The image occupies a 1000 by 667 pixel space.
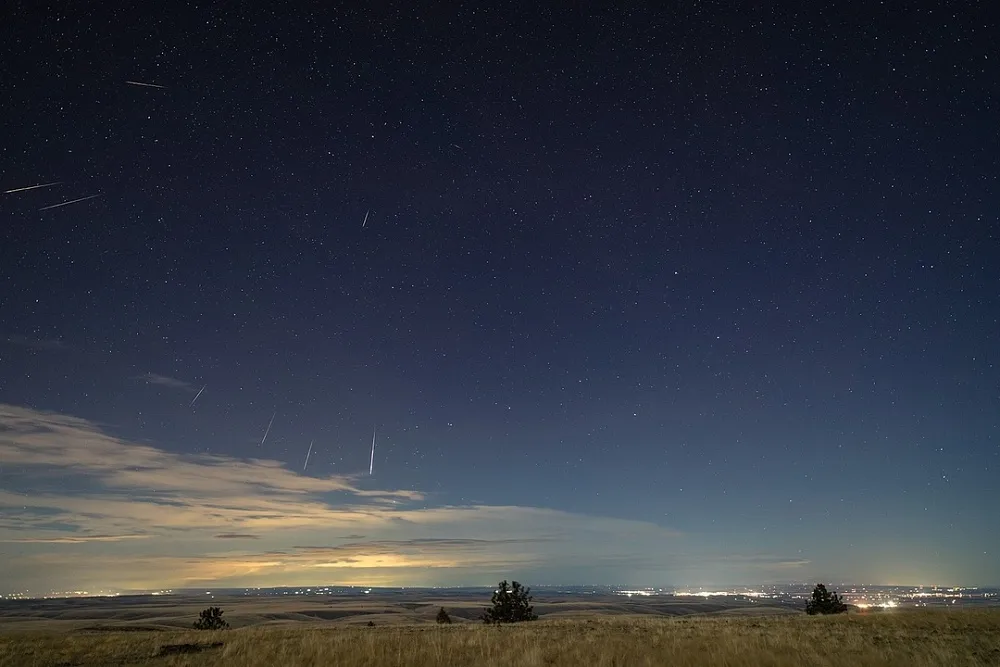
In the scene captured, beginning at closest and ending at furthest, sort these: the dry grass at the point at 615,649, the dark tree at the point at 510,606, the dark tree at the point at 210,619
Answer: the dry grass at the point at 615,649 → the dark tree at the point at 510,606 → the dark tree at the point at 210,619

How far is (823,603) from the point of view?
38938mm

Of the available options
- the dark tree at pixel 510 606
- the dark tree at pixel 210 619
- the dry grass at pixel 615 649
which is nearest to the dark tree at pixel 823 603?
the dark tree at pixel 510 606

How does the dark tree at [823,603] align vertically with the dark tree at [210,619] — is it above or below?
above

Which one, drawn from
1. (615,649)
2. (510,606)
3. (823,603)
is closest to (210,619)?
(510,606)

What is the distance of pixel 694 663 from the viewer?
10.8m

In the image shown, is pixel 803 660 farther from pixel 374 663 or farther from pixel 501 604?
pixel 501 604

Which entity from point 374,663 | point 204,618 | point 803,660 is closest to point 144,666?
point 374,663

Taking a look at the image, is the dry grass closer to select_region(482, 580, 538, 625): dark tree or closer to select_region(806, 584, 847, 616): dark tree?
select_region(482, 580, 538, 625): dark tree

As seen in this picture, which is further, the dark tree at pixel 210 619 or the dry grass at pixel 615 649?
the dark tree at pixel 210 619

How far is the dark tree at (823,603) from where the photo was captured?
38.2m

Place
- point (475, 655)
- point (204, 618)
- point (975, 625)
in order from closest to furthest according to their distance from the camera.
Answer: point (475, 655) → point (975, 625) → point (204, 618)

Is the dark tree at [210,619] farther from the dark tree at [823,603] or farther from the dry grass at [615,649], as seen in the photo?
the dark tree at [823,603]

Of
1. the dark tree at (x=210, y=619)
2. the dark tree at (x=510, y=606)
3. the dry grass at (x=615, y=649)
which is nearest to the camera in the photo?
the dry grass at (x=615, y=649)

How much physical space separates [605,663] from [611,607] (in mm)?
187238
